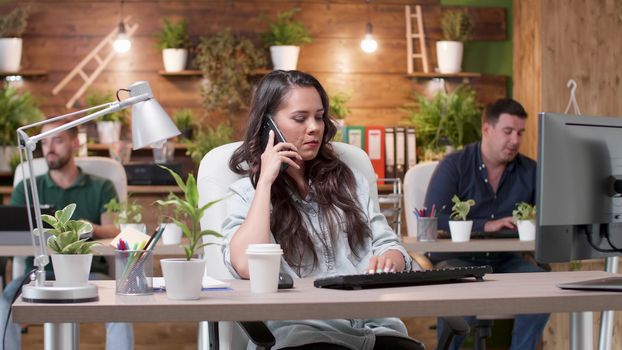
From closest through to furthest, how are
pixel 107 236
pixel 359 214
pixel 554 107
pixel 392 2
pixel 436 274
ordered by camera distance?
pixel 436 274
pixel 359 214
pixel 107 236
pixel 554 107
pixel 392 2

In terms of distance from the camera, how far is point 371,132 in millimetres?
6367

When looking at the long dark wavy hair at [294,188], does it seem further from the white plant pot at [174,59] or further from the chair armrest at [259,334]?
the white plant pot at [174,59]

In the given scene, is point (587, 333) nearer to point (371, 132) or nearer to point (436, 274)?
point (436, 274)

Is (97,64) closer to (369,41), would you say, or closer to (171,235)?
(369,41)

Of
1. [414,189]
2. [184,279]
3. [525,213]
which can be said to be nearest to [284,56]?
[414,189]

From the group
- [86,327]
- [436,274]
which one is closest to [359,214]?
[436,274]

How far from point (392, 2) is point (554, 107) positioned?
56.3 inches

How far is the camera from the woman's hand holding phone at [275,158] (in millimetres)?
2652

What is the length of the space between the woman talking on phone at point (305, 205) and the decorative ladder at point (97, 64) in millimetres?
3836

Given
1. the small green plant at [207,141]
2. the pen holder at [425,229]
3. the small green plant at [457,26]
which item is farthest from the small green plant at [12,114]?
the pen holder at [425,229]

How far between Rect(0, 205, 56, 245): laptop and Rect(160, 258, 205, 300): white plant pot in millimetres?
1879

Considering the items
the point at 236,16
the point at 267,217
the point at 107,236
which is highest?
the point at 236,16

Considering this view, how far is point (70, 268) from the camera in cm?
216

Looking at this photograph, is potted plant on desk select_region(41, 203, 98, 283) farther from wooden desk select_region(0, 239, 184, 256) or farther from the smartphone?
wooden desk select_region(0, 239, 184, 256)
